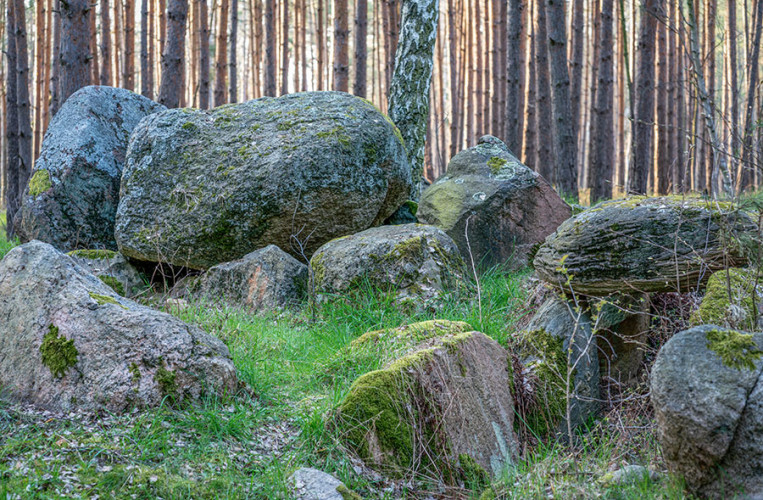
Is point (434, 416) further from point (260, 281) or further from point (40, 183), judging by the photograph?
point (40, 183)

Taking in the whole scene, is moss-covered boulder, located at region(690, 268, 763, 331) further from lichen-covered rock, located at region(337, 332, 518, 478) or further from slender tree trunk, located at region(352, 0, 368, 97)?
slender tree trunk, located at region(352, 0, 368, 97)

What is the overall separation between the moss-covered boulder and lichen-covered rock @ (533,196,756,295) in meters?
0.14

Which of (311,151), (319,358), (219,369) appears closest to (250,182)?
(311,151)

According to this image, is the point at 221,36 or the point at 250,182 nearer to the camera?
the point at 250,182

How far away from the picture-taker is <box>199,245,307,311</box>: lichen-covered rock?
5590 mm

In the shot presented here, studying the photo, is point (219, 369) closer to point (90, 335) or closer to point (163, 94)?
point (90, 335)

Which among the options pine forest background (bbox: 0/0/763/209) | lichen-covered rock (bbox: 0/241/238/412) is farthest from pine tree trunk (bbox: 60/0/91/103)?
lichen-covered rock (bbox: 0/241/238/412)

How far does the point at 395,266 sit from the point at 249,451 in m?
2.31

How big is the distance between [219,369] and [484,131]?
63.2 ft

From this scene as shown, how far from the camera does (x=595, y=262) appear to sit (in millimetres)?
4023

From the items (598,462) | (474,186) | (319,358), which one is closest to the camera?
(598,462)

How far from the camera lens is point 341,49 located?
13.0 metres

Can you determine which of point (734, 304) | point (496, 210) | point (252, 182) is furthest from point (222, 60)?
point (734, 304)

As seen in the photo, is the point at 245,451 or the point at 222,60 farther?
the point at 222,60
